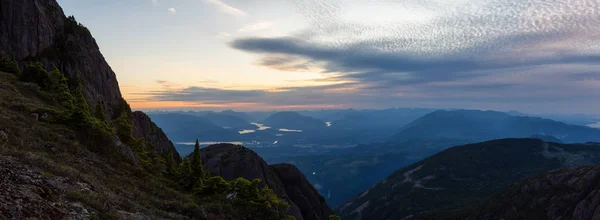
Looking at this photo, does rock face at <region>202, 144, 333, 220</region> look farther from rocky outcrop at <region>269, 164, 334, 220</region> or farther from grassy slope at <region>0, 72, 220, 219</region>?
grassy slope at <region>0, 72, 220, 219</region>

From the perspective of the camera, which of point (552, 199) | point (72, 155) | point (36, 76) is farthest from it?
point (552, 199)

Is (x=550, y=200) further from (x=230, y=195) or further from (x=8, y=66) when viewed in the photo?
(x=8, y=66)

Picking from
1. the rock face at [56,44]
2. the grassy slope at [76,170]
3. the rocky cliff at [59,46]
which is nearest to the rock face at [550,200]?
the grassy slope at [76,170]

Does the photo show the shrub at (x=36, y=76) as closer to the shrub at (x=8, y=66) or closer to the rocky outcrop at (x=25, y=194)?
the shrub at (x=8, y=66)

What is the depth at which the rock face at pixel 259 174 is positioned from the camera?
78.0m

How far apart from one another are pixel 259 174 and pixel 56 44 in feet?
169

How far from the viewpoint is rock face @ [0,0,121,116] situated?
161 ft

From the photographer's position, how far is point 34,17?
5153 centimetres

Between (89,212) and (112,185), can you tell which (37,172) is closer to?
(89,212)

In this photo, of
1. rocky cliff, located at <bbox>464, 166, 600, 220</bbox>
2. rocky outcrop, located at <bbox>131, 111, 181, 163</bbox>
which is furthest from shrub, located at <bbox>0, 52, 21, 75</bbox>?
rocky cliff, located at <bbox>464, 166, 600, 220</bbox>

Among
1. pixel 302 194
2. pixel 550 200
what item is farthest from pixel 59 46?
pixel 550 200

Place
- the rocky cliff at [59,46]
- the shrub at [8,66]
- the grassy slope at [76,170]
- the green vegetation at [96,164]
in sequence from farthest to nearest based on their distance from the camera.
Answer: the rocky cliff at [59,46], the shrub at [8,66], the green vegetation at [96,164], the grassy slope at [76,170]

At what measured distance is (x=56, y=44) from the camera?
52875 millimetres

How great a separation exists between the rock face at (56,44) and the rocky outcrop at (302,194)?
2153 inches
